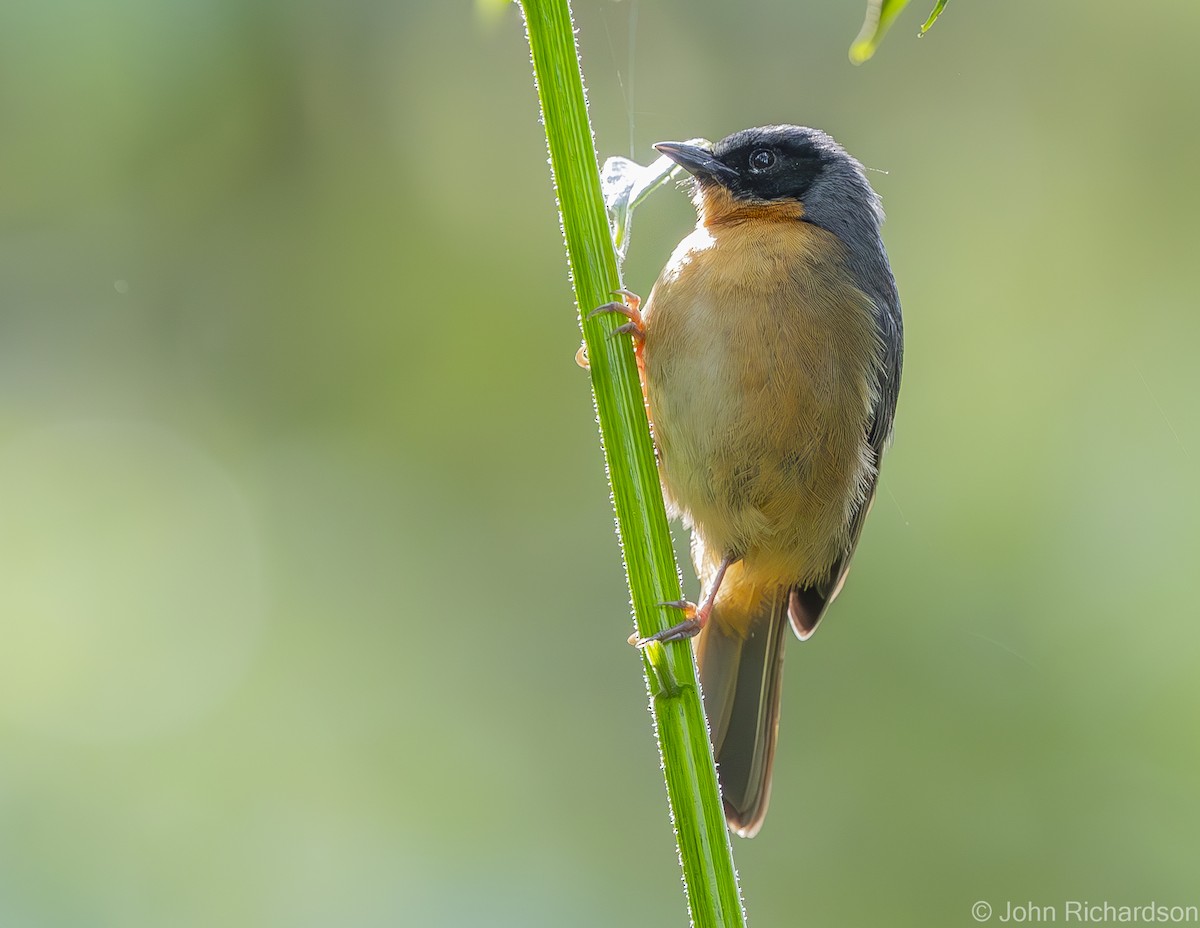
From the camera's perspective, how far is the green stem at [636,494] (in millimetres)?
1874

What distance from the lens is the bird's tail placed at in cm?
389

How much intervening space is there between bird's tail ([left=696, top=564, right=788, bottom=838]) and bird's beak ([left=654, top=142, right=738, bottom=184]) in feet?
4.27

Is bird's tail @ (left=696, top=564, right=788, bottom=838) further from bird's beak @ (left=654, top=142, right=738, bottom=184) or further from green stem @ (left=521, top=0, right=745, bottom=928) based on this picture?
green stem @ (left=521, top=0, right=745, bottom=928)

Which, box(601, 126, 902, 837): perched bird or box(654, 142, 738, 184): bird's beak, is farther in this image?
box(654, 142, 738, 184): bird's beak

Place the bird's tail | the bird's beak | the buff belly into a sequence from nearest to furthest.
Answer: the buff belly, the bird's tail, the bird's beak

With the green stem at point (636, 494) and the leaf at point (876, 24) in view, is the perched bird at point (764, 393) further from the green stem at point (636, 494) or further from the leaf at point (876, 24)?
the leaf at point (876, 24)

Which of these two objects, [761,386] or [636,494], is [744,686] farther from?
[636,494]

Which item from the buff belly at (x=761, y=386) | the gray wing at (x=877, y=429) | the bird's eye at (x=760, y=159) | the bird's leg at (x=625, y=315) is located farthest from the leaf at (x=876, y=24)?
the bird's eye at (x=760, y=159)

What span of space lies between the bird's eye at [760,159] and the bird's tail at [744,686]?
52.6 inches

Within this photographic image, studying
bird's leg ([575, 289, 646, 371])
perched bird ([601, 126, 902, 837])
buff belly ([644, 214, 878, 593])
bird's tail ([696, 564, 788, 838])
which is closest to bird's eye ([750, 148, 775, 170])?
perched bird ([601, 126, 902, 837])

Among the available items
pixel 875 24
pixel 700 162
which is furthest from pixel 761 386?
pixel 875 24

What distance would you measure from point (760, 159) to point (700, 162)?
26 centimetres

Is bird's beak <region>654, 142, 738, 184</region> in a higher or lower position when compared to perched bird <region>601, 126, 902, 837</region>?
higher

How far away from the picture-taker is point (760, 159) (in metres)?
4.33
